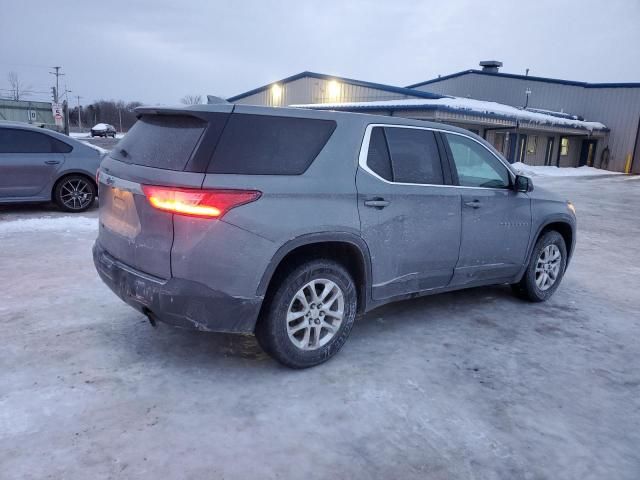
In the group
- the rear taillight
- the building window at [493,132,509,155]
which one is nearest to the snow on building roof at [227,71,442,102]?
the building window at [493,132,509,155]

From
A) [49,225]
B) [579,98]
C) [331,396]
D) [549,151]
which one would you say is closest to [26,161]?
[49,225]

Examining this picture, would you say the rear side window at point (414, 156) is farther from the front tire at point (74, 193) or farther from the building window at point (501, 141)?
the building window at point (501, 141)

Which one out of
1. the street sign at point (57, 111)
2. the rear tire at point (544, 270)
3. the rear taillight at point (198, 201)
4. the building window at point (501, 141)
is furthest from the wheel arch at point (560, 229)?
the street sign at point (57, 111)

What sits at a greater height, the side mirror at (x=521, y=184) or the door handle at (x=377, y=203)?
the side mirror at (x=521, y=184)

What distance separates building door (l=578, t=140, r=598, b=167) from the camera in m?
37.0

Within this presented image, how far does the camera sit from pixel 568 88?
38.0 metres

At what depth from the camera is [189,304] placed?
305 cm

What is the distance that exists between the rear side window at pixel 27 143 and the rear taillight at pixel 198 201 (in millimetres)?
6865

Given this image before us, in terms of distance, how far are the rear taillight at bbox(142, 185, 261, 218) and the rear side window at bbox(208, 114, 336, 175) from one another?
0.51ft

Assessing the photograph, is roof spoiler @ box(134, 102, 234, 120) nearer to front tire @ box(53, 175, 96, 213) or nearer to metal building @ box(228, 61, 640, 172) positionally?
front tire @ box(53, 175, 96, 213)

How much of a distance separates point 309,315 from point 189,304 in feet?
2.83

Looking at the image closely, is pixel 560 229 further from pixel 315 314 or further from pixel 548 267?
pixel 315 314

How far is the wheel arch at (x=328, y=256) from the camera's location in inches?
125

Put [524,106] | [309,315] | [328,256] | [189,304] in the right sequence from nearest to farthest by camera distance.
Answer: [189,304]
[309,315]
[328,256]
[524,106]
